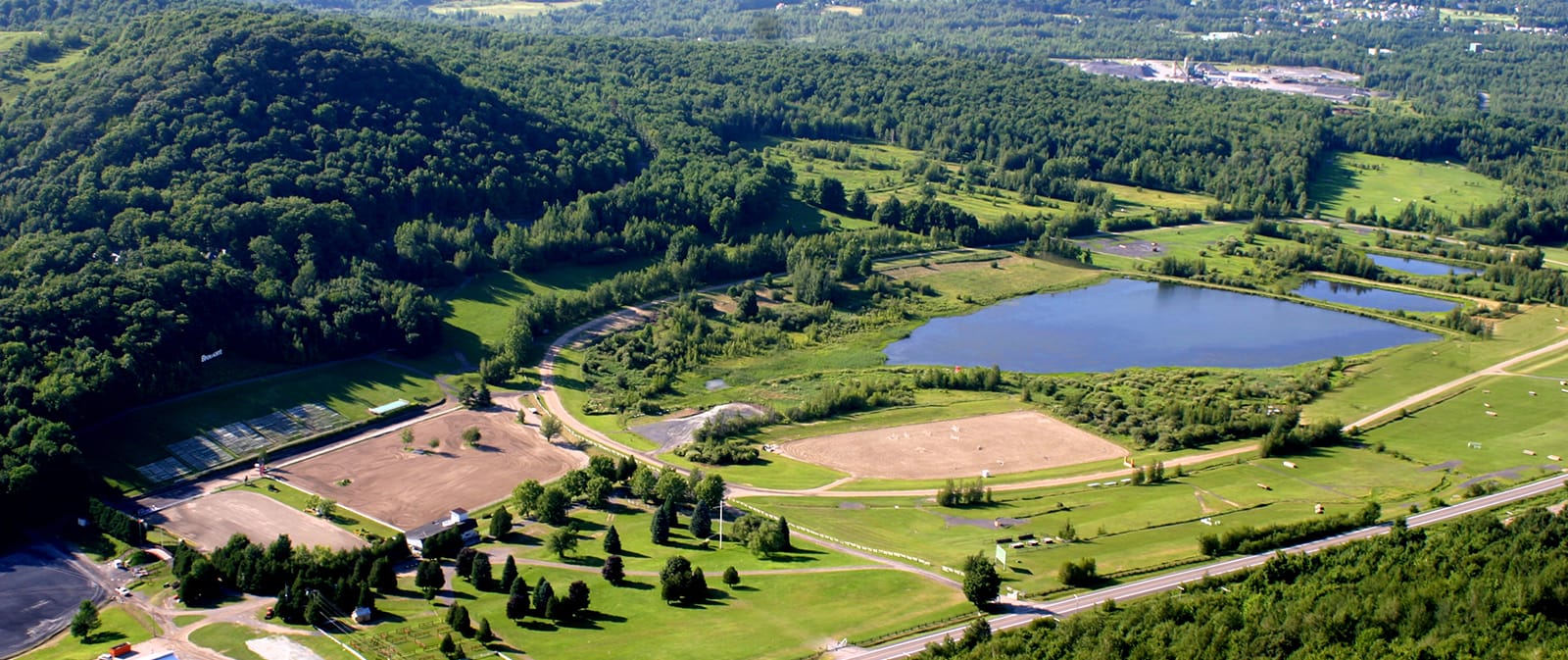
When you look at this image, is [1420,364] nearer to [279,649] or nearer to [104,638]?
[279,649]

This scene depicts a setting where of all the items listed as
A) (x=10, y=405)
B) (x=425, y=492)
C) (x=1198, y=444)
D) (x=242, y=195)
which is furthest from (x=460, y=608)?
(x=242, y=195)

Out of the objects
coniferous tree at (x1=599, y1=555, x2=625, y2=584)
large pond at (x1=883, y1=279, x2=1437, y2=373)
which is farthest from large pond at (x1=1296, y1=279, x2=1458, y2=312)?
coniferous tree at (x1=599, y1=555, x2=625, y2=584)

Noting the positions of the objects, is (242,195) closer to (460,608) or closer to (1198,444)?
(460,608)

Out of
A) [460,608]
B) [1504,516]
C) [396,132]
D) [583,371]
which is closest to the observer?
[460,608]

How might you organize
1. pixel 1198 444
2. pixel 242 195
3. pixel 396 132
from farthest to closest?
pixel 396 132
pixel 242 195
pixel 1198 444

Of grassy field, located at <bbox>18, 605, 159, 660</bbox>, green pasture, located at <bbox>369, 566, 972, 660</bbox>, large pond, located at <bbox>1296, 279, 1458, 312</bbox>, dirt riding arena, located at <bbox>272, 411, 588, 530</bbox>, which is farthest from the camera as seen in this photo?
large pond, located at <bbox>1296, 279, 1458, 312</bbox>

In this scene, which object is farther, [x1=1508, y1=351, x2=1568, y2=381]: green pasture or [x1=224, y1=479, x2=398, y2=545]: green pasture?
[x1=1508, y1=351, x2=1568, y2=381]: green pasture

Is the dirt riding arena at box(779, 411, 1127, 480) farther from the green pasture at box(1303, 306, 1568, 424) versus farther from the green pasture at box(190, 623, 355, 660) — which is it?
the green pasture at box(190, 623, 355, 660)
